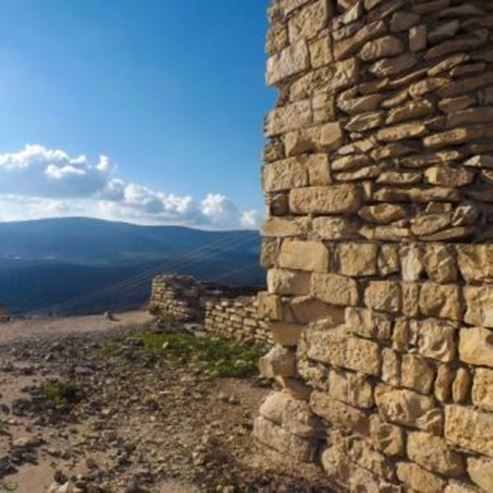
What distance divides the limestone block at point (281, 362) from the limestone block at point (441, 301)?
1.48 meters

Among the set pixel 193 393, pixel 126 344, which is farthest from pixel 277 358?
pixel 126 344

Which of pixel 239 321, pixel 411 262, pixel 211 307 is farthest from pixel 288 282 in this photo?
pixel 211 307

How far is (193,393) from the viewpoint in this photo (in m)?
7.88

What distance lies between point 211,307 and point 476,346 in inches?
398

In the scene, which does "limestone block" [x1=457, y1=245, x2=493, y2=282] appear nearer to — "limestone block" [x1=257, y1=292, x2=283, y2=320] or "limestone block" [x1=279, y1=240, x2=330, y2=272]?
"limestone block" [x1=279, y1=240, x2=330, y2=272]

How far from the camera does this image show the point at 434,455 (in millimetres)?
4031

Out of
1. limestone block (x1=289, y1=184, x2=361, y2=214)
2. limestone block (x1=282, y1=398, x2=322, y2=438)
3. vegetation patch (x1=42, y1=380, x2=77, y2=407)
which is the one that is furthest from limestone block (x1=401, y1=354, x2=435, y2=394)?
vegetation patch (x1=42, y1=380, x2=77, y2=407)

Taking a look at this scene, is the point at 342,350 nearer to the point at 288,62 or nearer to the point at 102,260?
the point at 288,62

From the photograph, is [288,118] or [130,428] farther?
[130,428]

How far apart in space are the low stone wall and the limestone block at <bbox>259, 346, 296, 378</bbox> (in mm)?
5757

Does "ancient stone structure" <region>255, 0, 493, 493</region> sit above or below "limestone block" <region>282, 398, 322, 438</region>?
above

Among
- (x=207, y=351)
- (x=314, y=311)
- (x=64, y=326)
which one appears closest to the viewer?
(x=314, y=311)

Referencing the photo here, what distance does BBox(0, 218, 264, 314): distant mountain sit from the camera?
109 ft

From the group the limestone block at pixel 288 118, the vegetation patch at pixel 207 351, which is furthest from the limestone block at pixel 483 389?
the vegetation patch at pixel 207 351
